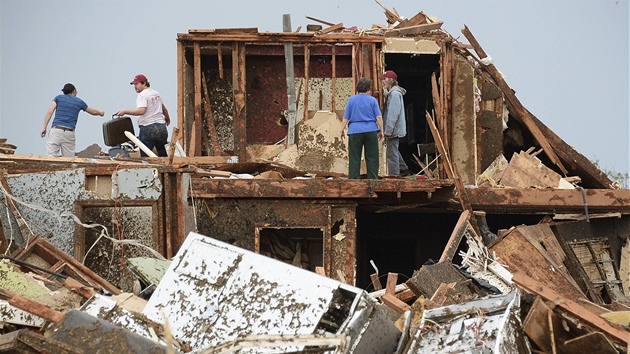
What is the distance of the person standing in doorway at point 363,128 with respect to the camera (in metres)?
14.7

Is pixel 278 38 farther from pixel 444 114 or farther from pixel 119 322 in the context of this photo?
pixel 119 322

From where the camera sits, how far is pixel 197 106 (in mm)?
18594

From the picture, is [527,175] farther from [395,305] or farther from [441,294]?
[395,305]

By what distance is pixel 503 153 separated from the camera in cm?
1997

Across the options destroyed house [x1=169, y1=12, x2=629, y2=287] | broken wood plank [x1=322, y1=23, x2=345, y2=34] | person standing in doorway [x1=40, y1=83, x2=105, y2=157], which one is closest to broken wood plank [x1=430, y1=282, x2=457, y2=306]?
destroyed house [x1=169, y1=12, x2=629, y2=287]

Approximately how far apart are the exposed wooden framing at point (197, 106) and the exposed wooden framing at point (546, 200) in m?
5.13

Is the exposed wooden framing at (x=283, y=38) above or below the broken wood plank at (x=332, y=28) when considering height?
below

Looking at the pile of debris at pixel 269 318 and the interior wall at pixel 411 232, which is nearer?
the pile of debris at pixel 269 318

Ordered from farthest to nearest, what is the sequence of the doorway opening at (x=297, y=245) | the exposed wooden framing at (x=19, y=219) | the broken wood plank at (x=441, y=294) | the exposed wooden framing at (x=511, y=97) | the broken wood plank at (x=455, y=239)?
the exposed wooden framing at (x=511, y=97) < the doorway opening at (x=297, y=245) < the broken wood plank at (x=455, y=239) < the exposed wooden framing at (x=19, y=219) < the broken wood plank at (x=441, y=294)

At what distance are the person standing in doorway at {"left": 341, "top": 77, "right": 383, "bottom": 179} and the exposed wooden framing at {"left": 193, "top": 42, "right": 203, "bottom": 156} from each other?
423 cm

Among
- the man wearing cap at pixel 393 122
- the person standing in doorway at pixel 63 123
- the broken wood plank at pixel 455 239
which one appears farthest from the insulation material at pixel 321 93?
the broken wood plank at pixel 455 239

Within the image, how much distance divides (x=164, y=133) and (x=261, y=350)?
9575mm

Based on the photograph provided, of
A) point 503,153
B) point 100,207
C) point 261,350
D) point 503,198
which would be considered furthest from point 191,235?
point 503,153

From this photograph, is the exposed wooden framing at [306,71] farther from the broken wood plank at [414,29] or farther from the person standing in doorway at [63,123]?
the person standing in doorway at [63,123]
